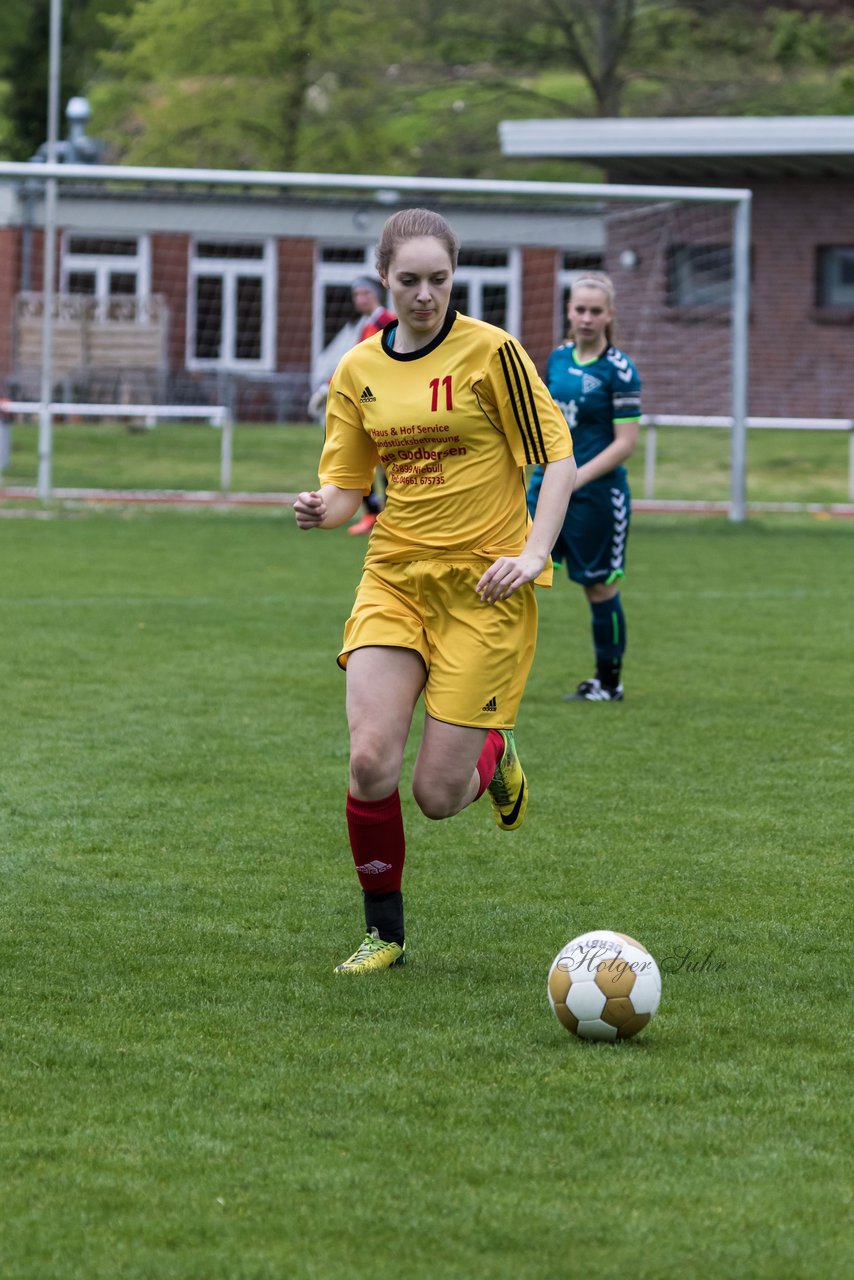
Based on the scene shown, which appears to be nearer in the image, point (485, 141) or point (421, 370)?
point (421, 370)

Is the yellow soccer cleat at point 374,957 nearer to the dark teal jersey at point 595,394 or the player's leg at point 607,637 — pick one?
the player's leg at point 607,637

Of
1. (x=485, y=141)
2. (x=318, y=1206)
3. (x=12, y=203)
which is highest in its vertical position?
(x=485, y=141)

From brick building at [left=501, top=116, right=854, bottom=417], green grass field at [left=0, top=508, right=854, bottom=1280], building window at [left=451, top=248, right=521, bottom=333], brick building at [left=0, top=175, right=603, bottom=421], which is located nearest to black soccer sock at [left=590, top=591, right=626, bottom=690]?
green grass field at [left=0, top=508, right=854, bottom=1280]

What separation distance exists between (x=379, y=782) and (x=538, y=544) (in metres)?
0.70

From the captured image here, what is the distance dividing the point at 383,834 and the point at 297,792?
225cm

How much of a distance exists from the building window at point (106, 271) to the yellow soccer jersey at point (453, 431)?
2087 centimetres

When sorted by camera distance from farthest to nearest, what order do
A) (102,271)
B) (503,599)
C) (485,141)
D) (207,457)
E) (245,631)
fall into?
(485,141) → (102,271) → (207,457) → (245,631) → (503,599)

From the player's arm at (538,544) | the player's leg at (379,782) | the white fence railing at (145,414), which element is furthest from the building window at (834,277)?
the player's leg at (379,782)

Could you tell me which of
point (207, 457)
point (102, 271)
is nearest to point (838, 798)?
point (207, 457)

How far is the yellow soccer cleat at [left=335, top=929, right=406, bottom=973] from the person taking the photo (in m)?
4.62

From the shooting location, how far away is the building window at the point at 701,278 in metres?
26.7

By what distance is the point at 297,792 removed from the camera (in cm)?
691

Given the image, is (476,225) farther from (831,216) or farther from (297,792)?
(297,792)

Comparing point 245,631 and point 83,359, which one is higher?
point 83,359
